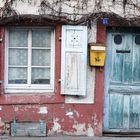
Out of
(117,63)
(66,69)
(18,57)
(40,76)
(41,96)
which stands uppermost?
(18,57)

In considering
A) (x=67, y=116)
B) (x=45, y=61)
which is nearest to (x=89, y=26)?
(x=45, y=61)

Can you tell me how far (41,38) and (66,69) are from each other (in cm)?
89

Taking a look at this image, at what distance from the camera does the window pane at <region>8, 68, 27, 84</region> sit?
1113cm

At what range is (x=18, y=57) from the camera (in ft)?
36.5

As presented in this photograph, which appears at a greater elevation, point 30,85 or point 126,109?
point 30,85

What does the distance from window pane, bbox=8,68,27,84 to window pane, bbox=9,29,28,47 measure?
540 millimetres

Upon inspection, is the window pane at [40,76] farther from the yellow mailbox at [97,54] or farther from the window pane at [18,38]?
the yellow mailbox at [97,54]

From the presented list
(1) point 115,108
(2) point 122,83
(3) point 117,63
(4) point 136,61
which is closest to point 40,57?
(3) point 117,63

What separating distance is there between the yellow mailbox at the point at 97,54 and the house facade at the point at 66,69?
5cm

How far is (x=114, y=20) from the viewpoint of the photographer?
35.9ft

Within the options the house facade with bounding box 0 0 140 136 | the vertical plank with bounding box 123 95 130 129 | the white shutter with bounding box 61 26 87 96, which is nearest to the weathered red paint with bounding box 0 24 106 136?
the house facade with bounding box 0 0 140 136

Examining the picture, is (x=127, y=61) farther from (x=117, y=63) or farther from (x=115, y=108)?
(x=115, y=108)

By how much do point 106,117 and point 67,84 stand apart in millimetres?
1197

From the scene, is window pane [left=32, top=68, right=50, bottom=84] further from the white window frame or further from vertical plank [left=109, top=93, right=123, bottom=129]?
vertical plank [left=109, top=93, right=123, bottom=129]
